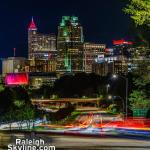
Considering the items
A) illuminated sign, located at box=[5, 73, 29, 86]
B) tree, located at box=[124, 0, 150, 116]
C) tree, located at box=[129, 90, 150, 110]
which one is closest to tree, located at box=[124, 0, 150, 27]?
tree, located at box=[124, 0, 150, 116]

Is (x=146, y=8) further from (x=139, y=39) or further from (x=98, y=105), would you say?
(x=98, y=105)

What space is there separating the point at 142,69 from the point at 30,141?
33.6 feet

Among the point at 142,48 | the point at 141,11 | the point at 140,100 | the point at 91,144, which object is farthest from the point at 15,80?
the point at 141,11

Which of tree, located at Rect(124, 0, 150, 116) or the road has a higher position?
tree, located at Rect(124, 0, 150, 116)

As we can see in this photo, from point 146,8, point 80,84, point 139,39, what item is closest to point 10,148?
point 146,8

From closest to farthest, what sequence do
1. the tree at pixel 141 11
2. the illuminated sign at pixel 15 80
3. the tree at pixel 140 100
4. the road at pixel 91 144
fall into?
the tree at pixel 141 11
the road at pixel 91 144
the tree at pixel 140 100
the illuminated sign at pixel 15 80

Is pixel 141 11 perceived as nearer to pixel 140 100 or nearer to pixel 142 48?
pixel 142 48

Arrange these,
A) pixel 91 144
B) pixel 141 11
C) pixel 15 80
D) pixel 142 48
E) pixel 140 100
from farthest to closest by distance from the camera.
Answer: pixel 15 80 < pixel 91 144 < pixel 140 100 < pixel 142 48 < pixel 141 11

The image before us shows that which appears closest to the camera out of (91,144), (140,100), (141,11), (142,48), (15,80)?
(141,11)

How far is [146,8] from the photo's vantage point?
16.6 meters

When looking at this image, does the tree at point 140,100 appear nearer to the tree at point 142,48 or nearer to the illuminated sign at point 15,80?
the tree at point 142,48

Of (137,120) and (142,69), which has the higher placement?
(142,69)

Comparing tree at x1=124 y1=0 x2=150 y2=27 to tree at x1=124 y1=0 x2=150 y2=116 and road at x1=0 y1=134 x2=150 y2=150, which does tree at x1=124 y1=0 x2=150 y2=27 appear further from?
road at x1=0 y1=134 x2=150 y2=150

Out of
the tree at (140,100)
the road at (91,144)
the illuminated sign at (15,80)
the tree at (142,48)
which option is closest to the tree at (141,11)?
the tree at (142,48)
